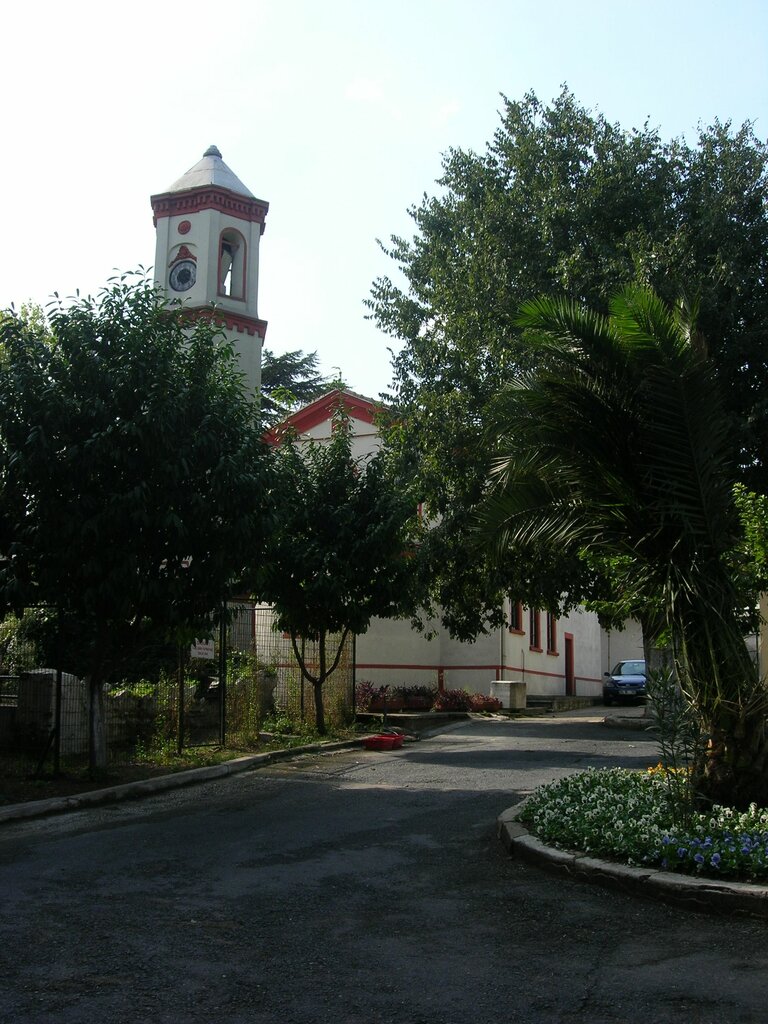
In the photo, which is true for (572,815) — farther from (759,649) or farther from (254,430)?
(254,430)

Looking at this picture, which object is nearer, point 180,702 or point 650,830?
point 650,830

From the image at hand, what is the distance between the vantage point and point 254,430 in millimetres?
13352

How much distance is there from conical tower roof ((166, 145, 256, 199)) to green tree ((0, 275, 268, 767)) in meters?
Answer: 22.2

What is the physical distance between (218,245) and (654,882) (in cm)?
2927

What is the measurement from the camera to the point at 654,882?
22.1 ft

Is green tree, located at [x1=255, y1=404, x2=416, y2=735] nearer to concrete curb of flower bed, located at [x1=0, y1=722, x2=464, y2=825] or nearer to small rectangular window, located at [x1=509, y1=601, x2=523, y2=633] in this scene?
A: concrete curb of flower bed, located at [x1=0, y1=722, x2=464, y2=825]

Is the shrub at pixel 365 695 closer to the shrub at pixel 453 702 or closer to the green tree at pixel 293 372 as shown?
the shrub at pixel 453 702

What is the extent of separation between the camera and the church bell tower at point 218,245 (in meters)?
33.1

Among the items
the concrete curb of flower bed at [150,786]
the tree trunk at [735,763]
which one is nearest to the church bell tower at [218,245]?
the concrete curb of flower bed at [150,786]

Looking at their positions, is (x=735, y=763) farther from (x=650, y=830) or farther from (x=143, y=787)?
(x=143, y=787)

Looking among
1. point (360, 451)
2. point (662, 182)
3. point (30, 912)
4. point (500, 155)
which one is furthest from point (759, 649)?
point (360, 451)

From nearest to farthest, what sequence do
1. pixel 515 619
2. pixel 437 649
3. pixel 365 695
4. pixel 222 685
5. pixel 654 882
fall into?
pixel 654 882 → pixel 222 685 → pixel 365 695 → pixel 437 649 → pixel 515 619

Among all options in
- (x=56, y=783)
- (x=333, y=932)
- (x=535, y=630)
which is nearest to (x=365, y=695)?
(x=535, y=630)

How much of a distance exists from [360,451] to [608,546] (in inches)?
877
